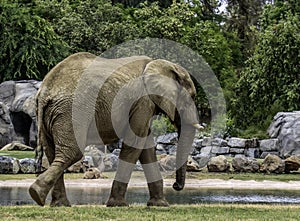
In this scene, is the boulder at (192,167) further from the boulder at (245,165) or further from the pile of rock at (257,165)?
the boulder at (245,165)

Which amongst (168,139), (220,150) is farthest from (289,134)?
(168,139)

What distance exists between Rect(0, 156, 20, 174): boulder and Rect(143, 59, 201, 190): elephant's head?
12.9m

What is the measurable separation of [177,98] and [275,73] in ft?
77.8

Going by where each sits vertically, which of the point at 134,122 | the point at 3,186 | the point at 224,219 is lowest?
the point at 3,186

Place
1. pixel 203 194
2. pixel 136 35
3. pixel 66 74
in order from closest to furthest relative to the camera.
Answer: pixel 66 74 → pixel 203 194 → pixel 136 35

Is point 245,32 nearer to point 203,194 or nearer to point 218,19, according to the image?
point 218,19

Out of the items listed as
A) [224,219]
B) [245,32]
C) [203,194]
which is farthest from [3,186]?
[245,32]

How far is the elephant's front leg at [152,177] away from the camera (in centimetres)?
1262

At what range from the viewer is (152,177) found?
12.8 metres

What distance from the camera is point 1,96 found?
3553 cm

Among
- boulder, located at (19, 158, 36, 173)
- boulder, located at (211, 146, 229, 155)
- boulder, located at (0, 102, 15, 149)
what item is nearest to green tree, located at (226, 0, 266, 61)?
boulder, located at (211, 146, 229, 155)

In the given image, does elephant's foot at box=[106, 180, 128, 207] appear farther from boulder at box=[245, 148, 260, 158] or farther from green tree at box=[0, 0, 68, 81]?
green tree at box=[0, 0, 68, 81]

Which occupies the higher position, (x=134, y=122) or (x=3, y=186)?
(x=134, y=122)

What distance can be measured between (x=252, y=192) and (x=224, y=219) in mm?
10661
